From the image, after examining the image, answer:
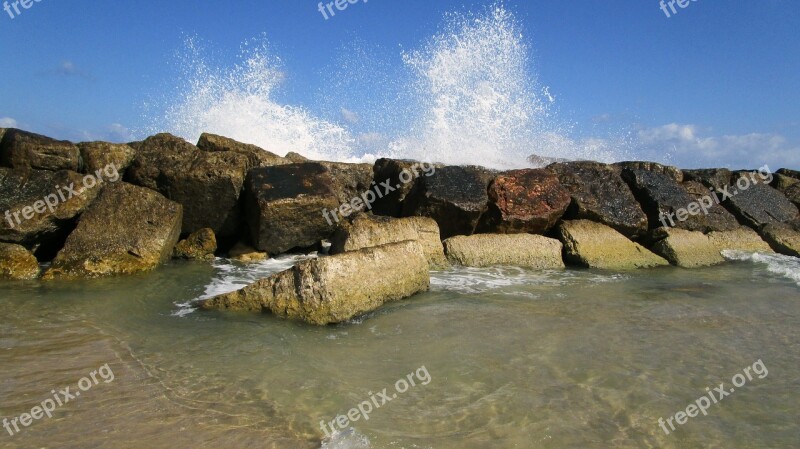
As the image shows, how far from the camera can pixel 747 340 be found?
203 inches

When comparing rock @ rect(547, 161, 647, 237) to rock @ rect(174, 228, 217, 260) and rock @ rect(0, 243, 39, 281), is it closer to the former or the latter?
rock @ rect(174, 228, 217, 260)

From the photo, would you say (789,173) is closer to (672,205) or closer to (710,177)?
(710,177)

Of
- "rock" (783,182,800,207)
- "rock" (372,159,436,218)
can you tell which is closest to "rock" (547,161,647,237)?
"rock" (372,159,436,218)

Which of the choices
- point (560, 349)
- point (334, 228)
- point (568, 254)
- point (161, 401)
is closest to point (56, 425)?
point (161, 401)

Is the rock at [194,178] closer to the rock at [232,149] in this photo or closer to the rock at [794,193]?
the rock at [232,149]

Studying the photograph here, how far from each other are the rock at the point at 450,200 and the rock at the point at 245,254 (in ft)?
8.27

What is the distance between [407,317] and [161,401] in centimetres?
266

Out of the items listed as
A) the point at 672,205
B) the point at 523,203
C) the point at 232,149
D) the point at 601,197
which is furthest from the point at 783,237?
the point at 232,149

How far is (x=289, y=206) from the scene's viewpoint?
8086mm

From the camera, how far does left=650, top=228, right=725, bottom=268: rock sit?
9594mm

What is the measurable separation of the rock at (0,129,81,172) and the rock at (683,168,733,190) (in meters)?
12.4

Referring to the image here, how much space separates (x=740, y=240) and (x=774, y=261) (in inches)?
42.7

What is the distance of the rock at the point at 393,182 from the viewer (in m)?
9.66

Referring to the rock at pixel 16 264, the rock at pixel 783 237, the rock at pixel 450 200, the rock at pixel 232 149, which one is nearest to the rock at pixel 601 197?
the rock at pixel 450 200
